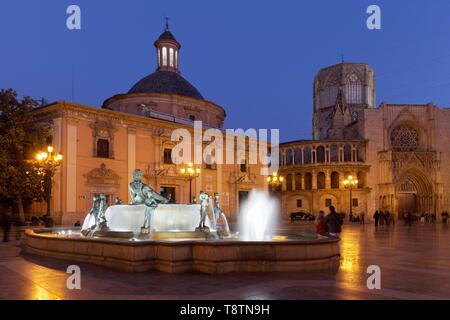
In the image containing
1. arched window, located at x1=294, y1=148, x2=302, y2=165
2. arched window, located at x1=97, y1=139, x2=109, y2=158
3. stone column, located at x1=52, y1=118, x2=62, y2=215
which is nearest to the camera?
stone column, located at x1=52, y1=118, x2=62, y2=215

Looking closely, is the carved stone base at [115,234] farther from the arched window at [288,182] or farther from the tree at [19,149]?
the arched window at [288,182]

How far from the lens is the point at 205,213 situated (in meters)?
10.0

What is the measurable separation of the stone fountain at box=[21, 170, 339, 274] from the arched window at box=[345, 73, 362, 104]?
163 feet

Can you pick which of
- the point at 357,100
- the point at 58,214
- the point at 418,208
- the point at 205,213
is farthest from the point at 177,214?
the point at 357,100

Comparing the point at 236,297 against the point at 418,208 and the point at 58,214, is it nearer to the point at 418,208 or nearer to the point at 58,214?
the point at 58,214

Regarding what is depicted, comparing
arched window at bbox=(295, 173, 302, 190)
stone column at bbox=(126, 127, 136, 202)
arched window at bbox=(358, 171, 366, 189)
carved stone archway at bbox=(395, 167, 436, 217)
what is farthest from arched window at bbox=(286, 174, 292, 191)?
stone column at bbox=(126, 127, 136, 202)

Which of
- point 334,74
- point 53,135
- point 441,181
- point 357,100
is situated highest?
point 334,74

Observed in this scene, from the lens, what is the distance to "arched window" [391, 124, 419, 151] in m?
45.1

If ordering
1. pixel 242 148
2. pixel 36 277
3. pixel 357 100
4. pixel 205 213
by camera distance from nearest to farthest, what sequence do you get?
pixel 36 277, pixel 205 213, pixel 242 148, pixel 357 100

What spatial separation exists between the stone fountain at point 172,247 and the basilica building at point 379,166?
112 feet

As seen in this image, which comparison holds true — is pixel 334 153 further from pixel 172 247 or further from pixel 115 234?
pixel 172 247

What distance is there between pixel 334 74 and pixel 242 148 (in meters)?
28.1

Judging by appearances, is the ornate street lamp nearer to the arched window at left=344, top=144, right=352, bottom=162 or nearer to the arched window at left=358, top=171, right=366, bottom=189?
the arched window at left=344, top=144, right=352, bottom=162

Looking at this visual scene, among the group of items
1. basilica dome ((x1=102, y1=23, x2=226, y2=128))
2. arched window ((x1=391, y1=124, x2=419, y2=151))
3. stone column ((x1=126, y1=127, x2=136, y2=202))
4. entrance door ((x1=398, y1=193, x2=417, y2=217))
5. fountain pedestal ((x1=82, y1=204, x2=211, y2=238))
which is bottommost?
entrance door ((x1=398, y1=193, x2=417, y2=217))
